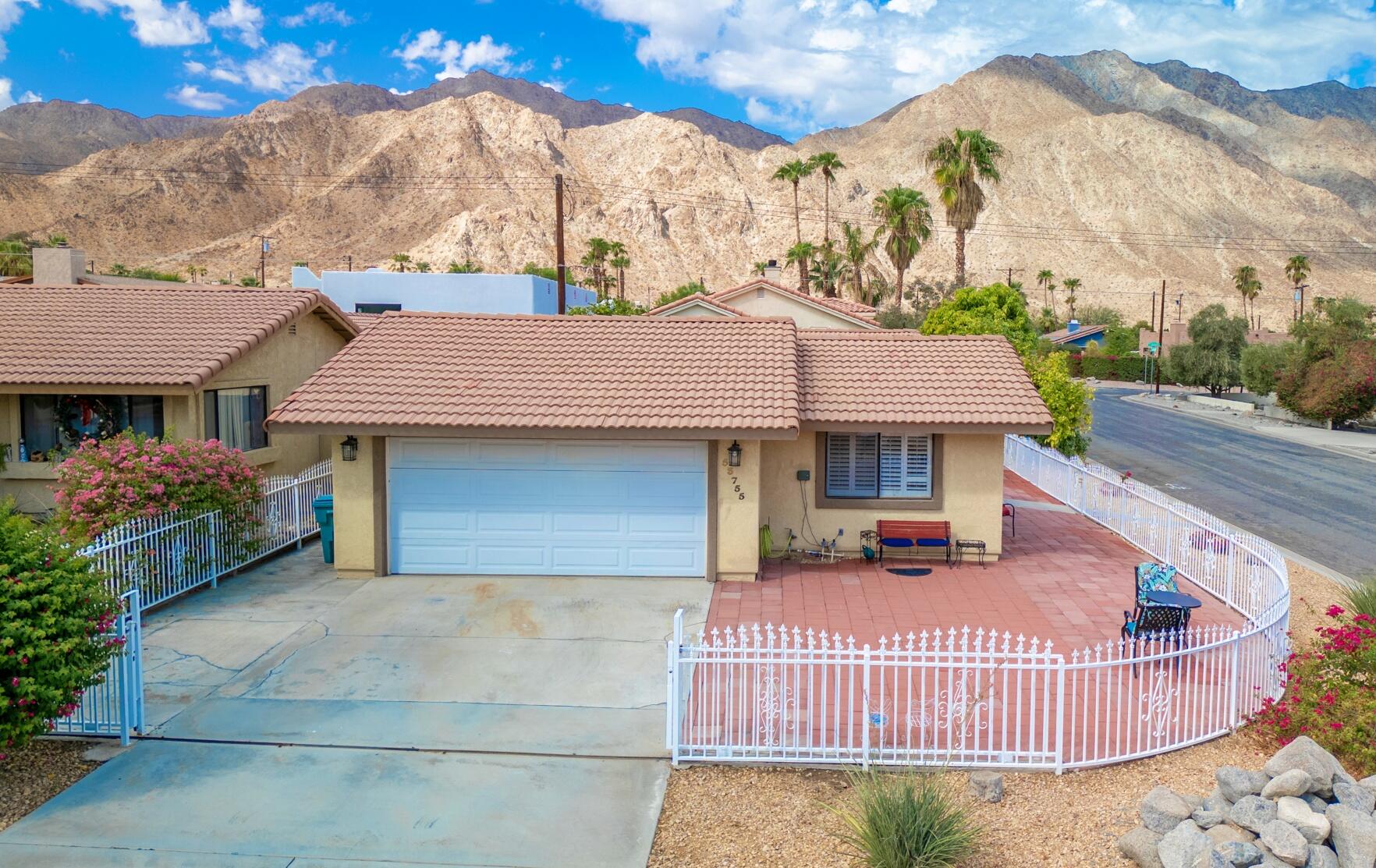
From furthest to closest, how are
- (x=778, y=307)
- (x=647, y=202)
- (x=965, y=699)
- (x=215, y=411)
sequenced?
(x=647, y=202) < (x=778, y=307) < (x=215, y=411) < (x=965, y=699)

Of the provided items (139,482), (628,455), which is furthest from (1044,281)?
(139,482)

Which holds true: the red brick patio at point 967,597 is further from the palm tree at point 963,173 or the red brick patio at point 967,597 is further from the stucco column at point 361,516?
the palm tree at point 963,173

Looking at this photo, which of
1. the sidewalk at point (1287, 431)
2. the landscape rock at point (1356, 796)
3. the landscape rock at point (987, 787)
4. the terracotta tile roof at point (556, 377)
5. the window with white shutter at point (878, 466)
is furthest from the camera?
the sidewalk at point (1287, 431)

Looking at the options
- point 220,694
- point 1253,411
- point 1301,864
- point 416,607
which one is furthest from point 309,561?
point 1253,411

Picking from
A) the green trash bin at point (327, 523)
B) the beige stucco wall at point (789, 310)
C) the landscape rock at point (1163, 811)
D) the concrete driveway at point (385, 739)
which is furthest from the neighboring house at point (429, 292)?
the landscape rock at point (1163, 811)

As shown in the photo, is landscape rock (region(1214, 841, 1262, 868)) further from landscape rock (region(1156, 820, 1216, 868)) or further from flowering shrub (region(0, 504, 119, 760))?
flowering shrub (region(0, 504, 119, 760))

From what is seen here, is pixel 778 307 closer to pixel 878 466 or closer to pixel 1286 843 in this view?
pixel 878 466

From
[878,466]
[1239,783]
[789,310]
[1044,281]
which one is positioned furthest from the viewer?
[1044,281]
